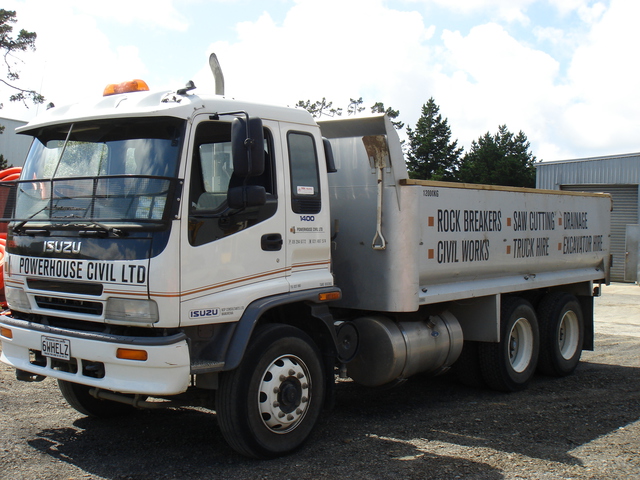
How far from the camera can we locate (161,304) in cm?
453

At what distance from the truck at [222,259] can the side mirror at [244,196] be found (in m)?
0.01

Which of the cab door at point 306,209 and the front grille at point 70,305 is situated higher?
the cab door at point 306,209

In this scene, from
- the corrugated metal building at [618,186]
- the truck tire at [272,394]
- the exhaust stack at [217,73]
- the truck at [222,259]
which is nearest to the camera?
the truck at [222,259]

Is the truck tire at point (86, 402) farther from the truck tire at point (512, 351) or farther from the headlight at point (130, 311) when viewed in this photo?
the truck tire at point (512, 351)

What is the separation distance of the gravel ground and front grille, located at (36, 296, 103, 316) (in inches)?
45.1

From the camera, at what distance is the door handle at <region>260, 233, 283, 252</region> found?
5176 mm

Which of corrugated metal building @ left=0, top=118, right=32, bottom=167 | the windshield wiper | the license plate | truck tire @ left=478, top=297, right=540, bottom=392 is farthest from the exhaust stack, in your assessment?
corrugated metal building @ left=0, top=118, right=32, bottom=167

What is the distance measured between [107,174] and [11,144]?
946 inches

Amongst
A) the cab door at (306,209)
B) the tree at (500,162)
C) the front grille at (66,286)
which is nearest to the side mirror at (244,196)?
the cab door at (306,209)

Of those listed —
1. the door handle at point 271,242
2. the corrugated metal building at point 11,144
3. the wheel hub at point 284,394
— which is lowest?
the wheel hub at point 284,394

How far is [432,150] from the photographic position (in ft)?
203

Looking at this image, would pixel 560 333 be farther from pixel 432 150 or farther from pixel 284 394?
pixel 432 150

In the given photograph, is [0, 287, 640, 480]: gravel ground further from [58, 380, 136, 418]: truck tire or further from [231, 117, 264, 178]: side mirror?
[231, 117, 264, 178]: side mirror

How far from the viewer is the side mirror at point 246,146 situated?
15.1ft
